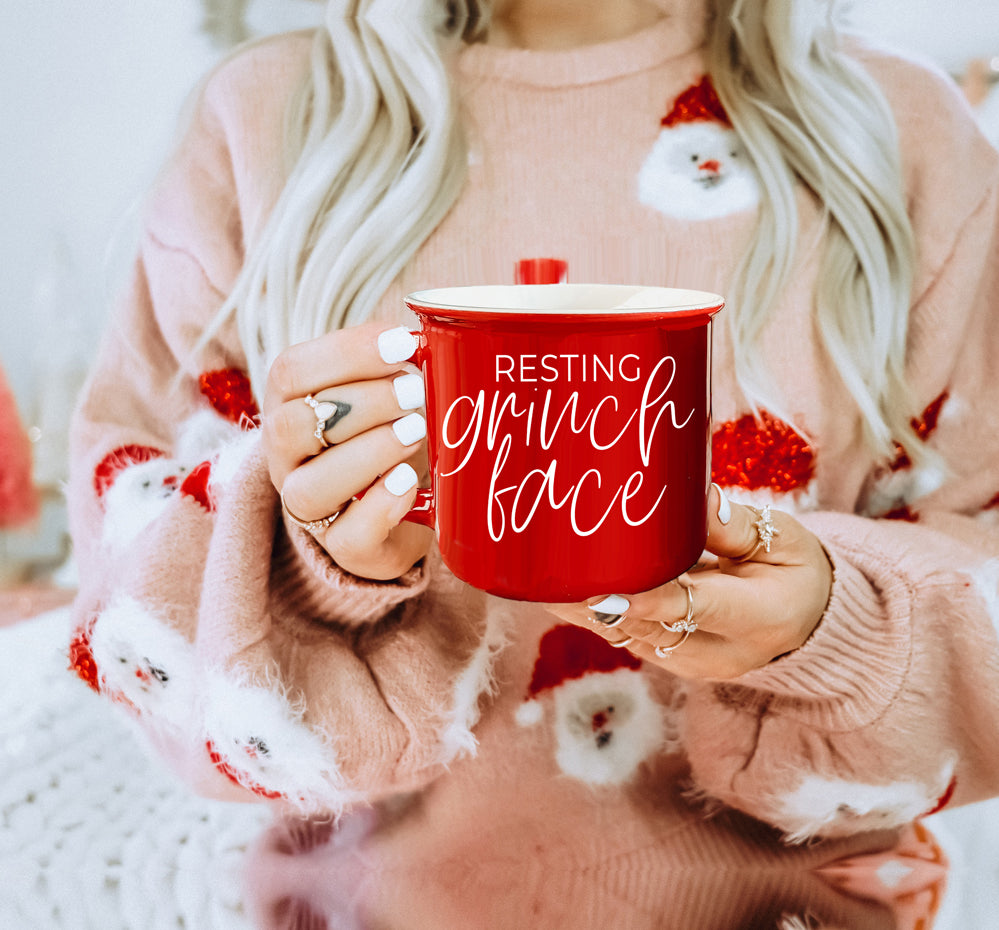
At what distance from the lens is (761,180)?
706 mm

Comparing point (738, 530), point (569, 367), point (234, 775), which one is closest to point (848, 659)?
point (738, 530)

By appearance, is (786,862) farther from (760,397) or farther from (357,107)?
(357,107)

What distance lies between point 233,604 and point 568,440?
34cm

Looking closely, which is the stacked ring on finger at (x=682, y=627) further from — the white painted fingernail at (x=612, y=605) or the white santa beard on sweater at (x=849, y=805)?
the white santa beard on sweater at (x=849, y=805)

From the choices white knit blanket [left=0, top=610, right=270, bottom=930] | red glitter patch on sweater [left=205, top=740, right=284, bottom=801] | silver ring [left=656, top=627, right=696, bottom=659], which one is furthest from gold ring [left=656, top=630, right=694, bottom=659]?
white knit blanket [left=0, top=610, right=270, bottom=930]

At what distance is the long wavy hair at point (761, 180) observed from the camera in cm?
69

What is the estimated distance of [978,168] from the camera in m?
0.71

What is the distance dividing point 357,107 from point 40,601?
2.54 ft

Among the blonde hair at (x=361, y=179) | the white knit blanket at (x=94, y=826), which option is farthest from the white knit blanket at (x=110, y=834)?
the blonde hair at (x=361, y=179)

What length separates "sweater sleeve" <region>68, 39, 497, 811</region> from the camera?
0.59 meters

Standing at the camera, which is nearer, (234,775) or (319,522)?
(319,522)

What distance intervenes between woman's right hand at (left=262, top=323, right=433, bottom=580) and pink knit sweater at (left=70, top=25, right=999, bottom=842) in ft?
0.46

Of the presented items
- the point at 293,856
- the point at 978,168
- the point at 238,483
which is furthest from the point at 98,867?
the point at 978,168

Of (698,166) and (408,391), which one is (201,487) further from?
(698,166)
